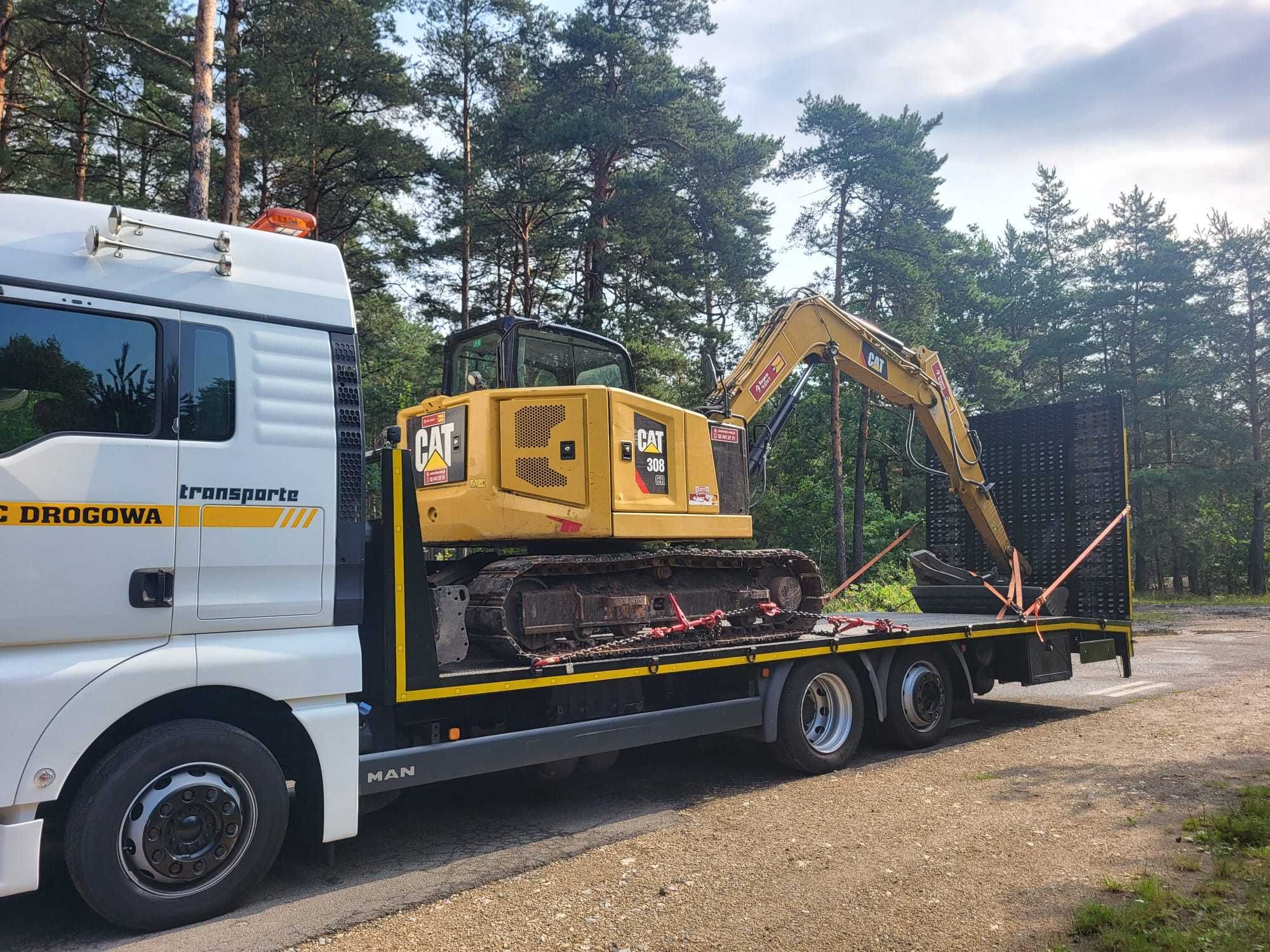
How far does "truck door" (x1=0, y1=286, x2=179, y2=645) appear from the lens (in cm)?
387

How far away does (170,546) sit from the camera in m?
4.25

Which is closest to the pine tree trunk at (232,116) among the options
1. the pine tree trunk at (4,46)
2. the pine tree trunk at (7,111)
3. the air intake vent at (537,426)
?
the pine tree trunk at (4,46)

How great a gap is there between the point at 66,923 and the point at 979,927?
4327 mm

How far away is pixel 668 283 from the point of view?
955 inches

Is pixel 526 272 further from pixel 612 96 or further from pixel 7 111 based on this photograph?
pixel 7 111

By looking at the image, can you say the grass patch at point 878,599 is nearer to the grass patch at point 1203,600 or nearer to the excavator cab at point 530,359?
the excavator cab at point 530,359

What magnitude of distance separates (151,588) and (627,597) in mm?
3297

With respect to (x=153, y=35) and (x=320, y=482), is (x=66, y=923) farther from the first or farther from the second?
(x=153, y=35)

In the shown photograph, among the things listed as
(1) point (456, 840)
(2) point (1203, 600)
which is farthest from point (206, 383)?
(2) point (1203, 600)

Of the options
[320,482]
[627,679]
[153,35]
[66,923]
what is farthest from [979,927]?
[153,35]

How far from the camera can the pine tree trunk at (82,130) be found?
19.4 meters

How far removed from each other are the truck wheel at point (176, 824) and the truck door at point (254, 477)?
→ 22.2 inches

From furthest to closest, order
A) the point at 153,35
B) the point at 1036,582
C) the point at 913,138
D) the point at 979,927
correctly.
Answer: the point at 913,138 → the point at 153,35 → the point at 1036,582 → the point at 979,927

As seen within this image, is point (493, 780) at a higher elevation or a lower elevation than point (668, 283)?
lower
